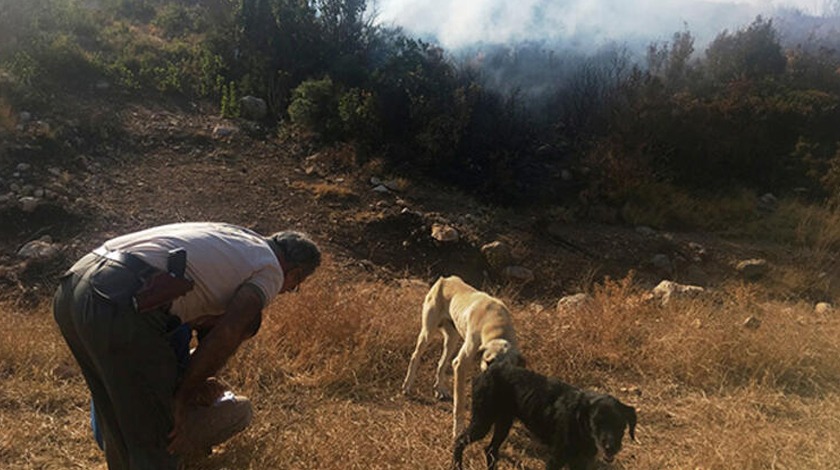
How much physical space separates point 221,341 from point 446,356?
2340 mm

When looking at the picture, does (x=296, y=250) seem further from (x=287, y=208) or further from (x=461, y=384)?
(x=287, y=208)

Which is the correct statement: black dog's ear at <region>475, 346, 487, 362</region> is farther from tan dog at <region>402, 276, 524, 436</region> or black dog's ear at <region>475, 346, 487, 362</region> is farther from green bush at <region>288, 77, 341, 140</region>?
green bush at <region>288, 77, 341, 140</region>

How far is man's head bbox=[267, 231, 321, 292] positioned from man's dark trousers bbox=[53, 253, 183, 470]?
52 cm

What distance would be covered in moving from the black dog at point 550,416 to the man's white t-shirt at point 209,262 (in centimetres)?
123

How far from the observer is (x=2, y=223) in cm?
738

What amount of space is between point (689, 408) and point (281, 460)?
8.70 feet

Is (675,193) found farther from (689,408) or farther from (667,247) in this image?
(689,408)

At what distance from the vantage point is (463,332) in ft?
13.3

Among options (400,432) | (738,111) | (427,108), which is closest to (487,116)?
(427,108)

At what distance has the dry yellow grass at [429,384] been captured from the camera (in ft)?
10.4

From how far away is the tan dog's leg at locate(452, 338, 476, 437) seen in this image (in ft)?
11.6

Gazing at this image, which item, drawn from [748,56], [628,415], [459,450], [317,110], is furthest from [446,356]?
[748,56]

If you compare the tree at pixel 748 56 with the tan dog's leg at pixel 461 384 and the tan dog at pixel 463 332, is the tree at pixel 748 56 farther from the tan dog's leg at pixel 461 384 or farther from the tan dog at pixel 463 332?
the tan dog's leg at pixel 461 384

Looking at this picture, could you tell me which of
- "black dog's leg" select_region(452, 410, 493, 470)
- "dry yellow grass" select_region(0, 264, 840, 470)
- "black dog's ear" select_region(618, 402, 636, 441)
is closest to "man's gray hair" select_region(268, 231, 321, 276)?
→ "dry yellow grass" select_region(0, 264, 840, 470)
